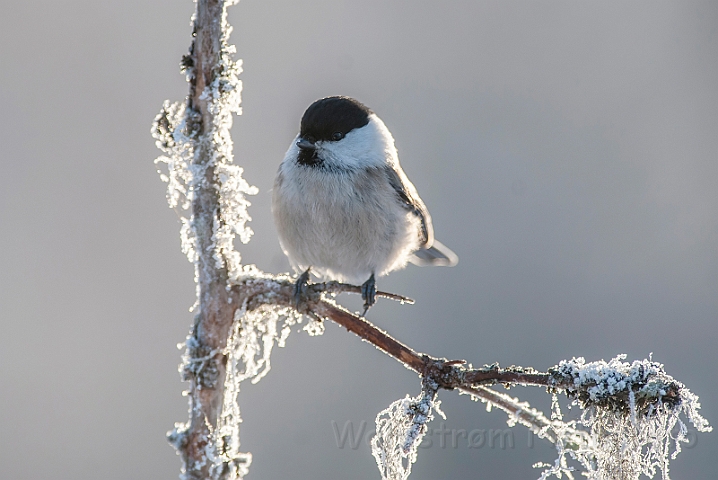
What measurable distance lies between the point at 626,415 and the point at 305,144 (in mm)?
1424

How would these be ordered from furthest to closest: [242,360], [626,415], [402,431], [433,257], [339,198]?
[433,257] → [339,198] → [242,360] → [402,431] → [626,415]

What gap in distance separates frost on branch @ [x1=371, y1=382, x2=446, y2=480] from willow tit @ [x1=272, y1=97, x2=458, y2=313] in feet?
2.63

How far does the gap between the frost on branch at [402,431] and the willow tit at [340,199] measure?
802 mm

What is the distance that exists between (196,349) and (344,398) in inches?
172

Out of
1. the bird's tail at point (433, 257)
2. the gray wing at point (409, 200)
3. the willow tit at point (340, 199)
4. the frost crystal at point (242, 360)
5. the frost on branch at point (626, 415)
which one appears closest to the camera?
the frost on branch at point (626, 415)

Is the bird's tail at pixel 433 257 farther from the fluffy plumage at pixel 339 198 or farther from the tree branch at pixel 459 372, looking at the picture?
the tree branch at pixel 459 372

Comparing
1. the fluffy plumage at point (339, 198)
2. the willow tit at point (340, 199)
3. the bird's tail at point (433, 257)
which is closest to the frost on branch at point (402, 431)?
the willow tit at point (340, 199)

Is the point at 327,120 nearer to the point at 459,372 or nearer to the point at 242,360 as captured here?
the point at 242,360

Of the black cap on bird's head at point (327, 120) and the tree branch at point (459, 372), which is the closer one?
the tree branch at point (459, 372)

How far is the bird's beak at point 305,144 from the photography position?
222 centimetres

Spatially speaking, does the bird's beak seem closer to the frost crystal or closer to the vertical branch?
the frost crystal

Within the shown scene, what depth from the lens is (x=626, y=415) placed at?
1.13 metres

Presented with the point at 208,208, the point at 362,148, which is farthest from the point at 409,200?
the point at 208,208

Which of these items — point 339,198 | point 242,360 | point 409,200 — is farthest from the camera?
point 409,200
